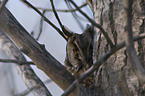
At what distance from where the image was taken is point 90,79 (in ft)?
5.16

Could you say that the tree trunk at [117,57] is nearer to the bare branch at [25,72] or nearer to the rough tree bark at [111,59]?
the rough tree bark at [111,59]

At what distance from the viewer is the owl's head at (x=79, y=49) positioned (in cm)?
172

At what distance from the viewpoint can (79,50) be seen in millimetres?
1763

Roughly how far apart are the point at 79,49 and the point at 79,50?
0.03 metres

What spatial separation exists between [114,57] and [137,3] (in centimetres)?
43

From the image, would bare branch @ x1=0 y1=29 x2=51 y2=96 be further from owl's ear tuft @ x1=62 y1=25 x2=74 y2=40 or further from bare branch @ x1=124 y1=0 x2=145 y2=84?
bare branch @ x1=124 y1=0 x2=145 y2=84

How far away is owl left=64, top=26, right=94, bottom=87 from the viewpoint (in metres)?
1.72

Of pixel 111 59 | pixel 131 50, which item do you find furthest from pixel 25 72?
pixel 131 50

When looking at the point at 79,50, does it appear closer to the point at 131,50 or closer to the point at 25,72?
the point at 25,72

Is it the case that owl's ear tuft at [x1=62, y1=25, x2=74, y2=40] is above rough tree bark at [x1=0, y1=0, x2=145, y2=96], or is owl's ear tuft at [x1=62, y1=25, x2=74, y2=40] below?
above

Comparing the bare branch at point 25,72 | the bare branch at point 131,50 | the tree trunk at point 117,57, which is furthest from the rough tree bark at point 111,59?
the bare branch at point 131,50

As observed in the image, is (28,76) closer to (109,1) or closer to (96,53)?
(96,53)

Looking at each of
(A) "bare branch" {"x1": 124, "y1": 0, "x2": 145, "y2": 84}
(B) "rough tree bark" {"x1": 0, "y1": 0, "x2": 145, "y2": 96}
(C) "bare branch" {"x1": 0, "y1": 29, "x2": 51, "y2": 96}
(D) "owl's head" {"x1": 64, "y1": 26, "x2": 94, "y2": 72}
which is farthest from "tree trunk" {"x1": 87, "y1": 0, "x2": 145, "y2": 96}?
(A) "bare branch" {"x1": 124, "y1": 0, "x2": 145, "y2": 84}

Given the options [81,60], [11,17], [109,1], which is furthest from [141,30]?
[11,17]
